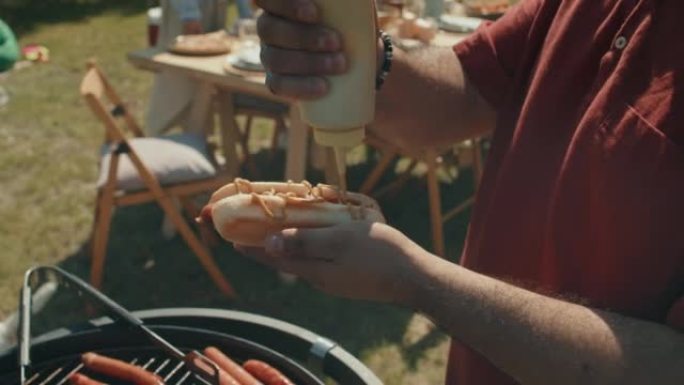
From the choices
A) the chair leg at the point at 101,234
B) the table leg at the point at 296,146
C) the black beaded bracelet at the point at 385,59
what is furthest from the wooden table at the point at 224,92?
the black beaded bracelet at the point at 385,59

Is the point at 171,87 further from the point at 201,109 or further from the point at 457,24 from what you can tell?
the point at 457,24

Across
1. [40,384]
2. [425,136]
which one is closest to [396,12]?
[425,136]

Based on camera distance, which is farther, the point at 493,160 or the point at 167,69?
the point at 167,69

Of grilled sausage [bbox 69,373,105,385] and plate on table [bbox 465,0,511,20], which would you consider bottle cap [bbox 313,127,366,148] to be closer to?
grilled sausage [bbox 69,373,105,385]

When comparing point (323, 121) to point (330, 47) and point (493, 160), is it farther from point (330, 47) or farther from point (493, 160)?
point (493, 160)

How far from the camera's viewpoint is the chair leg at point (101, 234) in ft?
11.9

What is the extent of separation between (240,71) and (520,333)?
112 inches

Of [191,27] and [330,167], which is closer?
[330,167]

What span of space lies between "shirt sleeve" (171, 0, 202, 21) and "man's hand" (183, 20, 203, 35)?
33 mm

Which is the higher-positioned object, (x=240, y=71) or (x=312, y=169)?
(x=240, y=71)

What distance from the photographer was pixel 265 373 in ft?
5.44

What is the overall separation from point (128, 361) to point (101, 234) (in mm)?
2032

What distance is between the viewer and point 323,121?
1263 mm

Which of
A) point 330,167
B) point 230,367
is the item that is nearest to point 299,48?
point 230,367
